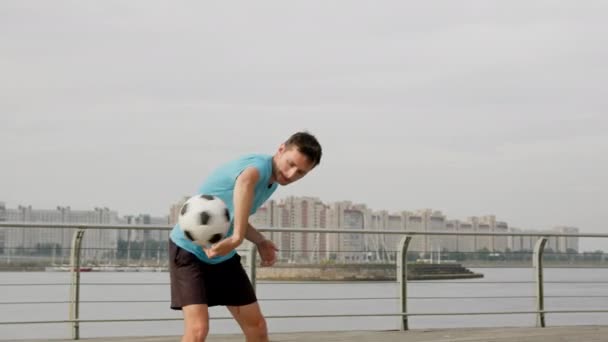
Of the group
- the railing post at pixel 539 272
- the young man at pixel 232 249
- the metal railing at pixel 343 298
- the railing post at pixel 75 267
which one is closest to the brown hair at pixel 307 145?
the young man at pixel 232 249

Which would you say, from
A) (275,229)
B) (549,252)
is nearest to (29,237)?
(275,229)

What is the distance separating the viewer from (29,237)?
10.9 metres

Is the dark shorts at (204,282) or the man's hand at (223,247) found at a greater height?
the man's hand at (223,247)

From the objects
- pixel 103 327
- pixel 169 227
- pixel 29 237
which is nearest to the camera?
pixel 169 227

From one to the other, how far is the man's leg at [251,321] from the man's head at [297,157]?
71cm

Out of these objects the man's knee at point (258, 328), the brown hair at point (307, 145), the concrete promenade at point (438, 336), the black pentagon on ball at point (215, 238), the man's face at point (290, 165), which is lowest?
the concrete promenade at point (438, 336)

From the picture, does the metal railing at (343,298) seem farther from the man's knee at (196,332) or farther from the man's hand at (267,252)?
the man's knee at (196,332)

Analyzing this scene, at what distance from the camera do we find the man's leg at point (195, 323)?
4.80 m

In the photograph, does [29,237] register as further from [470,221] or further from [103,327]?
[470,221]

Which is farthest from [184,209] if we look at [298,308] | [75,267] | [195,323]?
[298,308]

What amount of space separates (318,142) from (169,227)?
16.7ft

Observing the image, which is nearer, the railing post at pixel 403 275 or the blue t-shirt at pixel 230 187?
the blue t-shirt at pixel 230 187

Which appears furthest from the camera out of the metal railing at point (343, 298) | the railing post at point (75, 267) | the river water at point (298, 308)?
the river water at point (298, 308)

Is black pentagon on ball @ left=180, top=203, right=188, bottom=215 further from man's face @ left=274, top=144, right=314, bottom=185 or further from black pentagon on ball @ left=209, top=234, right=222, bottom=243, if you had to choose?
man's face @ left=274, top=144, right=314, bottom=185
